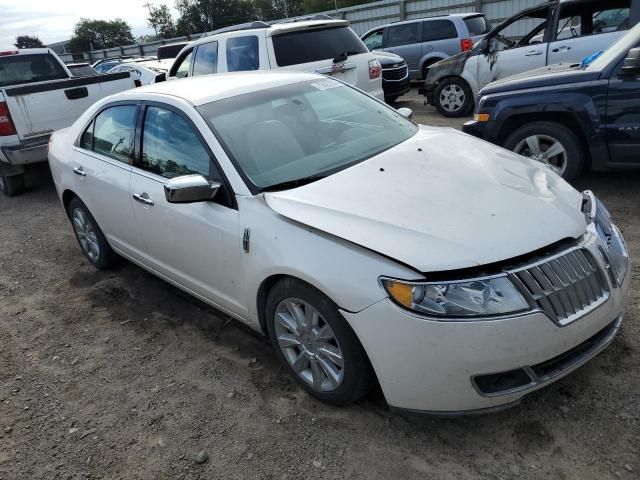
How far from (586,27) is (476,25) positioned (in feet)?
17.8

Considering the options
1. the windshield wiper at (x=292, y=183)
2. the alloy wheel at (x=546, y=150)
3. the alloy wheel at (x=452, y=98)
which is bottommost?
the alloy wheel at (x=452, y=98)

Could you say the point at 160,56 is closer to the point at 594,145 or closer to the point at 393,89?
the point at 393,89

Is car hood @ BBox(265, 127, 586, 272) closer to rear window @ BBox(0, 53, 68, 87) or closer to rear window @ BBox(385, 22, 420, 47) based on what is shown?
rear window @ BBox(0, 53, 68, 87)

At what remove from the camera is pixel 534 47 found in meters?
7.81

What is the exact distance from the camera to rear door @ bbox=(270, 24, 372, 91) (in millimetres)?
7520

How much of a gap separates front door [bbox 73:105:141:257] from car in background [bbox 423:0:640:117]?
245 inches

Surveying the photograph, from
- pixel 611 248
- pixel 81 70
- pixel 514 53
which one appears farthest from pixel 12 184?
pixel 611 248

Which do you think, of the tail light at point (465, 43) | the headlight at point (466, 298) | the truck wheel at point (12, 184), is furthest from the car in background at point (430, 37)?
the headlight at point (466, 298)

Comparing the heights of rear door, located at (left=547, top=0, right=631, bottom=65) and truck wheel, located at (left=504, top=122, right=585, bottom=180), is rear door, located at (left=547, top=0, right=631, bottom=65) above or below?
above

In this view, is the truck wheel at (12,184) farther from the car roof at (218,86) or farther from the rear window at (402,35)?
the rear window at (402,35)

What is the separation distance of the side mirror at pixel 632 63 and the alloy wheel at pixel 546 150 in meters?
0.83

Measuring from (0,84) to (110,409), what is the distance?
7793mm

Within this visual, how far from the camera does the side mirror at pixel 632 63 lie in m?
4.39

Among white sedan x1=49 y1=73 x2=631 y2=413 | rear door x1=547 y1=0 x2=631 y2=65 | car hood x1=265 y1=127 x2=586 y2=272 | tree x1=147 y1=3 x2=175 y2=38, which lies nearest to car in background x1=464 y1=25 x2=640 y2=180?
white sedan x1=49 y1=73 x2=631 y2=413
